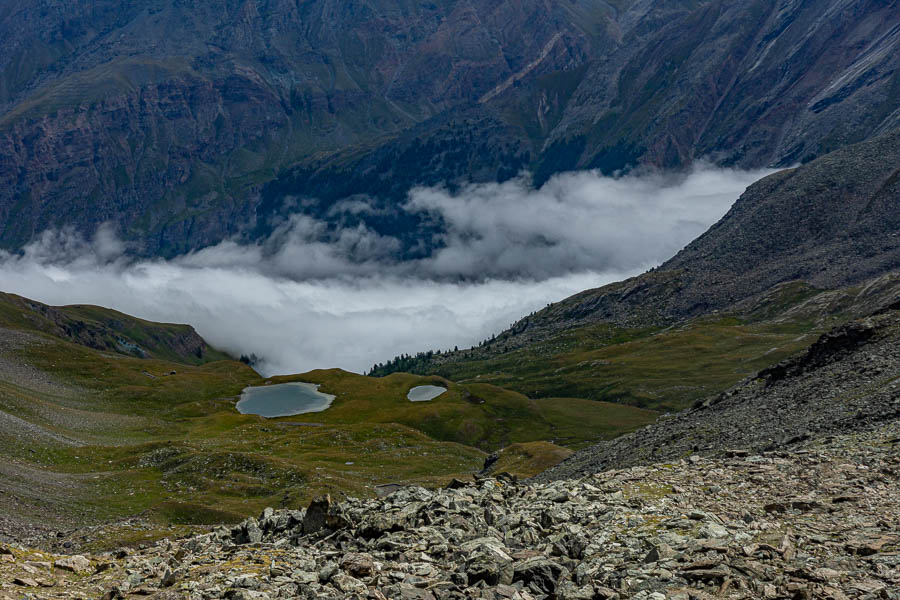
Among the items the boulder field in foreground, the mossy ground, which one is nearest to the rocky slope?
the boulder field in foreground

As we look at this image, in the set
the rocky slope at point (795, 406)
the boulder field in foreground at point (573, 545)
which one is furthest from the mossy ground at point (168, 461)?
the rocky slope at point (795, 406)

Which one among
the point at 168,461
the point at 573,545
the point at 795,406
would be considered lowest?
the point at 168,461

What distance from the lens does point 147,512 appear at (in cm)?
8962

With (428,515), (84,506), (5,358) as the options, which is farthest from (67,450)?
(428,515)

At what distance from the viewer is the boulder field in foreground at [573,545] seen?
2661 centimetres

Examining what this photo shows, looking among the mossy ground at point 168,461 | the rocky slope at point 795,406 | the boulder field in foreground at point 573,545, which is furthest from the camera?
the mossy ground at point 168,461

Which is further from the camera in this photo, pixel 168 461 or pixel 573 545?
pixel 168 461

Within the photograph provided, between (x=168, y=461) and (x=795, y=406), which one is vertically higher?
(x=795, y=406)

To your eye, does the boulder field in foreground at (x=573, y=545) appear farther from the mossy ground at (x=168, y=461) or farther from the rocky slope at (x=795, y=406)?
the mossy ground at (x=168, y=461)

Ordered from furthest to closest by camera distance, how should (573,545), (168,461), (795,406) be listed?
(168,461)
(795,406)
(573,545)

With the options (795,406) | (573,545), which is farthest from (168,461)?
(573,545)

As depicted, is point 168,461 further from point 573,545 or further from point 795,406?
point 573,545

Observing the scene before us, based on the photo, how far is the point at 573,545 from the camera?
31547mm

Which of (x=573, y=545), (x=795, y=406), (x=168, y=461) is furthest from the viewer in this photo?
(x=168, y=461)
